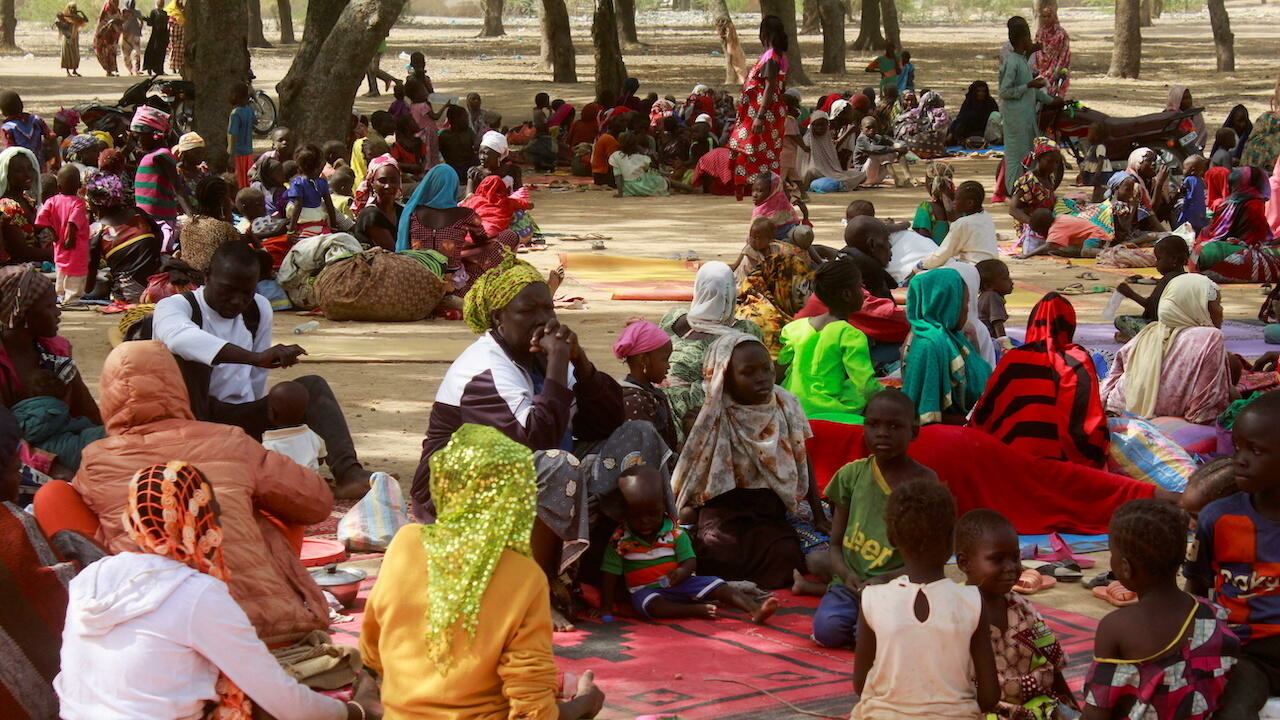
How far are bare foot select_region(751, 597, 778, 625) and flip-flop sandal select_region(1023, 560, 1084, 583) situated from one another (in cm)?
123

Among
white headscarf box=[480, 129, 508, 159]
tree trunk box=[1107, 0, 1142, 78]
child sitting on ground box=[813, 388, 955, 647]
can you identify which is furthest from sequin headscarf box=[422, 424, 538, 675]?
tree trunk box=[1107, 0, 1142, 78]

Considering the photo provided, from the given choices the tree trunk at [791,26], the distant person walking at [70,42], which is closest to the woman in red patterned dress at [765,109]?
the tree trunk at [791,26]

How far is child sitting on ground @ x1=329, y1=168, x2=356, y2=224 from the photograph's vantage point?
40.0ft

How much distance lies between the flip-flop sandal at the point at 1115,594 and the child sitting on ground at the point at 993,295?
284 centimetres

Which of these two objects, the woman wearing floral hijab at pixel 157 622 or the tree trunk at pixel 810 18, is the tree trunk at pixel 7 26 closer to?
the tree trunk at pixel 810 18

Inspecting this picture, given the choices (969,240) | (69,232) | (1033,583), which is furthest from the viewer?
(69,232)

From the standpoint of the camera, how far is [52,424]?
587 centimetres

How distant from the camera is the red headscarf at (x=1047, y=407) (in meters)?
6.33

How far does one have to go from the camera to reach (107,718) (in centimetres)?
330

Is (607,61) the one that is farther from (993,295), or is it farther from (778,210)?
(993,295)

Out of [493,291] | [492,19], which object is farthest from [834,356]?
[492,19]

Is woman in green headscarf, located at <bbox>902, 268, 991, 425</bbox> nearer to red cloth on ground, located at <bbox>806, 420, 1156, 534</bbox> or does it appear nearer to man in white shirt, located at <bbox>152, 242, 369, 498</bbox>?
red cloth on ground, located at <bbox>806, 420, 1156, 534</bbox>

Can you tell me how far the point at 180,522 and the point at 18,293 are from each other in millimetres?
2960

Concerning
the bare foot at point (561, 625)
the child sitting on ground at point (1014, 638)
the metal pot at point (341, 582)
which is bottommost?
the bare foot at point (561, 625)
